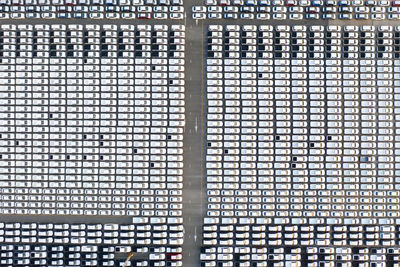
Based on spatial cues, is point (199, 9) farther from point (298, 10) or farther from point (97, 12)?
point (97, 12)

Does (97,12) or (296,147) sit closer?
(296,147)

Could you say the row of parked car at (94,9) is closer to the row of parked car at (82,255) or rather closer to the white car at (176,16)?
the white car at (176,16)

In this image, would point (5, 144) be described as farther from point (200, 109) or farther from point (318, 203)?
point (318, 203)

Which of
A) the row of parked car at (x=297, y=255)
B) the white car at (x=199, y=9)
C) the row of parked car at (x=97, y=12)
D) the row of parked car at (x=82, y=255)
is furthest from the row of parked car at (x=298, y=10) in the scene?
the row of parked car at (x=82, y=255)

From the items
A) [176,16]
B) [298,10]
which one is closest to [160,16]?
[176,16]

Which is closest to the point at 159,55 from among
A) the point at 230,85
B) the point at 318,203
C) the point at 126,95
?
the point at 126,95

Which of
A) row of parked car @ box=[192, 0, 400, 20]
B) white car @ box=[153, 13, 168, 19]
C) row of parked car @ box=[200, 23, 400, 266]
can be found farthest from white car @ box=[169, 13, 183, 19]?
row of parked car @ box=[200, 23, 400, 266]

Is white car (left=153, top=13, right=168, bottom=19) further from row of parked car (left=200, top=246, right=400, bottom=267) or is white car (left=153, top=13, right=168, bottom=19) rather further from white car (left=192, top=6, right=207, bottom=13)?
row of parked car (left=200, top=246, right=400, bottom=267)

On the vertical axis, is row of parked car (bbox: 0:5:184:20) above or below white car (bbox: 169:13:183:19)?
above
